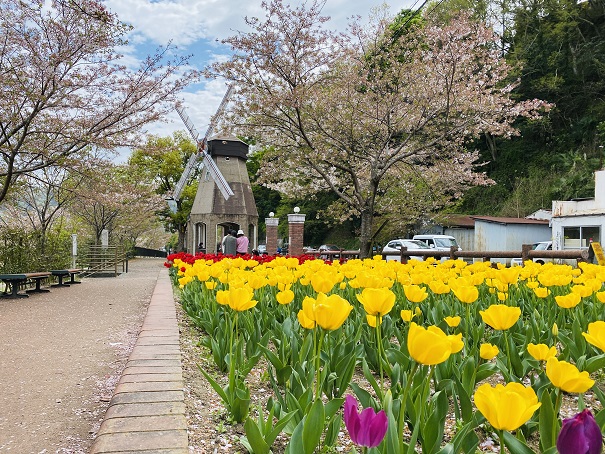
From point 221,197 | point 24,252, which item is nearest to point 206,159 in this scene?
point 221,197

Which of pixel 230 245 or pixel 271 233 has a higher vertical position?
pixel 271 233

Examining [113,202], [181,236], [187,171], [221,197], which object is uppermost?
[187,171]

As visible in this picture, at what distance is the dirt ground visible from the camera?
8.36 ft

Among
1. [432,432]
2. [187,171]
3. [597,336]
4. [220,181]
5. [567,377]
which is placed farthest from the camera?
[187,171]

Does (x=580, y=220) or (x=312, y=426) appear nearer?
(x=312, y=426)

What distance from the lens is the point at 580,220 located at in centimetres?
1908

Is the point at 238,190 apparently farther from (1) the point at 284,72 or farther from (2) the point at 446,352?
(2) the point at 446,352

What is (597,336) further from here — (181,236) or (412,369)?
(181,236)

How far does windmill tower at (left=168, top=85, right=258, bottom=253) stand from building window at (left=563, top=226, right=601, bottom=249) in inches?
506

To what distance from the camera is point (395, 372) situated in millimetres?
2258

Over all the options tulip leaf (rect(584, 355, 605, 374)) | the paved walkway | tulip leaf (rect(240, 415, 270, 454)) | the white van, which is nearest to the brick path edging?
the paved walkway

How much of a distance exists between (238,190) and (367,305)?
74.7 feet

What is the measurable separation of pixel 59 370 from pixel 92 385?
23.6 inches

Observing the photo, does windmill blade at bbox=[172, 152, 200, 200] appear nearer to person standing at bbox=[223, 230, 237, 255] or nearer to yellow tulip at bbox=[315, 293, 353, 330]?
person standing at bbox=[223, 230, 237, 255]
